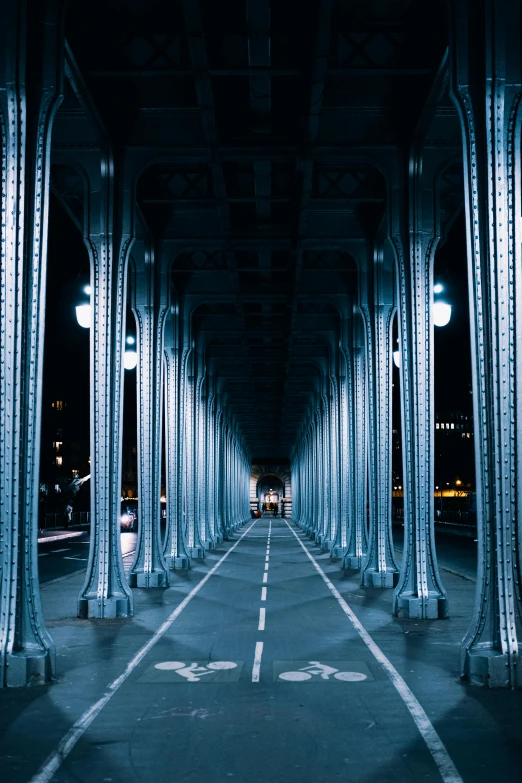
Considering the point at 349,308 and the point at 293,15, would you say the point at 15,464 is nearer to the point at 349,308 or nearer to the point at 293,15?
the point at 293,15

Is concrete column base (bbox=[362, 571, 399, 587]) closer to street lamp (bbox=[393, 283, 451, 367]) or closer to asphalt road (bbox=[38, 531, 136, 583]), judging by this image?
street lamp (bbox=[393, 283, 451, 367])

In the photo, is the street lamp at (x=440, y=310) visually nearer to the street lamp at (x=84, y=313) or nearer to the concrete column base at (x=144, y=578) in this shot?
the street lamp at (x=84, y=313)

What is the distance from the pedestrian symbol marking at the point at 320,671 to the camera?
10992 millimetres

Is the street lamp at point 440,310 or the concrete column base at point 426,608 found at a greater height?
the street lamp at point 440,310

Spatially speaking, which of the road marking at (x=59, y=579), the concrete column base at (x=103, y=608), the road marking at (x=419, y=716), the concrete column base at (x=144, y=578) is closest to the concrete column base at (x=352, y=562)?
the concrete column base at (x=144, y=578)

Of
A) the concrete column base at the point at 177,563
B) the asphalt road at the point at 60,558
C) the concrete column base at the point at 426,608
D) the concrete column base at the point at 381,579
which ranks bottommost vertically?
the asphalt road at the point at 60,558

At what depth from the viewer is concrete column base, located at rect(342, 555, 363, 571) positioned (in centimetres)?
2928

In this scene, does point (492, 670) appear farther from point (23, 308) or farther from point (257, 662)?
point (23, 308)

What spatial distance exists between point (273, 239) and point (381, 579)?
9726mm

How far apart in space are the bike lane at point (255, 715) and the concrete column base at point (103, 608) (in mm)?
1355

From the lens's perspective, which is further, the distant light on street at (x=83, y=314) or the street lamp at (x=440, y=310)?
the distant light on street at (x=83, y=314)

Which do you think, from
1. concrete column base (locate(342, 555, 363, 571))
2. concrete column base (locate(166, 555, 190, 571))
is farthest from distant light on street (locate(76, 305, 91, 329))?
concrete column base (locate(342, 555, 363, 571))

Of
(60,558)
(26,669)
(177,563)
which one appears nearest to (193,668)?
(26,669)

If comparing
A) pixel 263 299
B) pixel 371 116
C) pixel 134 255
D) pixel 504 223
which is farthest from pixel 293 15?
pixel 263 299
